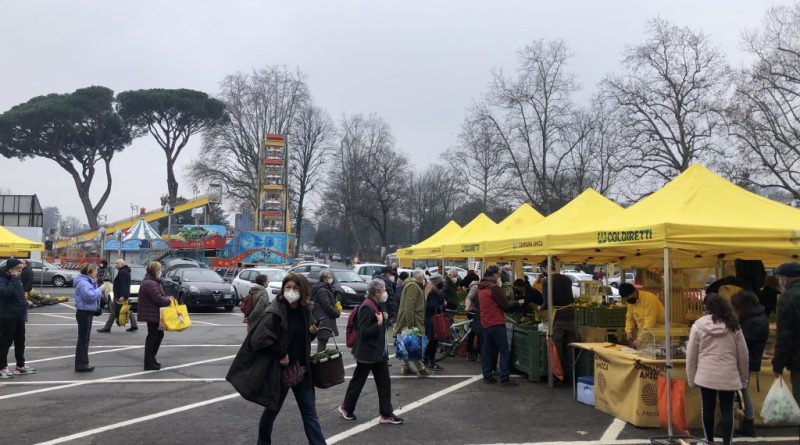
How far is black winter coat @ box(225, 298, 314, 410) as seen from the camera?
15.6 feet

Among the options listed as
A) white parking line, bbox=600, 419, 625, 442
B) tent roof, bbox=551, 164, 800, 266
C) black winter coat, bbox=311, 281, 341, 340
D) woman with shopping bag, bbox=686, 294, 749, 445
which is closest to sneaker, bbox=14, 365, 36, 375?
black winter coat, bbox=311, 281, 341, 340

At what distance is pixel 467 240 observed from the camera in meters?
14.4

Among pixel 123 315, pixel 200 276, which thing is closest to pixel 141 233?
pixel 200 276

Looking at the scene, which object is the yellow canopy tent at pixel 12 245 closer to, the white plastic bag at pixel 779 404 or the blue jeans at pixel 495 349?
the blue jeans at pixel 495 349

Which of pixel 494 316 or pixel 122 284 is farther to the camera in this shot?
pixel 122 284

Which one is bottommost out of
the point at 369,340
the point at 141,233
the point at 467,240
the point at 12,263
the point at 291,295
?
the point at 369,340

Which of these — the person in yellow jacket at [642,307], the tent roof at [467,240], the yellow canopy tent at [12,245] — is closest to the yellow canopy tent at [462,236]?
the tent roof at [467,240]

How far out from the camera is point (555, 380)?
899 cm

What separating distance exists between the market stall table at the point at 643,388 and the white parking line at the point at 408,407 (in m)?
2.24

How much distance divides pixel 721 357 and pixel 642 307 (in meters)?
2.47

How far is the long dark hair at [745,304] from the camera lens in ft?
19.8

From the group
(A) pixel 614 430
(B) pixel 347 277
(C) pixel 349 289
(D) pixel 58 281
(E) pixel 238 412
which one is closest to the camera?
(A) pixel 614 430

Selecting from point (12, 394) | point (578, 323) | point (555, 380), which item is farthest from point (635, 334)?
point (12, 394)

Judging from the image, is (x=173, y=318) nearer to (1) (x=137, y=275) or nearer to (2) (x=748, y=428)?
(2) (x=748, y=428)
